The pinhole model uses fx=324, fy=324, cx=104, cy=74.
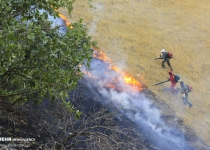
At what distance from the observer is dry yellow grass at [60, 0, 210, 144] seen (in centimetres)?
1434

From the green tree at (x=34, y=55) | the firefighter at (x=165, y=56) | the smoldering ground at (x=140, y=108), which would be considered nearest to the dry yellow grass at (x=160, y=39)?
the firefighter at (x=165, y=56)

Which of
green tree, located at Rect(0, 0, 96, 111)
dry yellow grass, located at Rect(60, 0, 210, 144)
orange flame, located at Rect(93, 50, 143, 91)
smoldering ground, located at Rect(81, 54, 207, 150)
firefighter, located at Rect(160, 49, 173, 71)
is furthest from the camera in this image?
firefighter, located at Rect(160, 49, 173, 71)

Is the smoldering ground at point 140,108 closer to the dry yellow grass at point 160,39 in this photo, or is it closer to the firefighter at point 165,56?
the dry yellow grass at point 160,39

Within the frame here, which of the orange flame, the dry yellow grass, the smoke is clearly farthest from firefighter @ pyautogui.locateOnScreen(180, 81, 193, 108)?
the orange flame

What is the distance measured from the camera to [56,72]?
6.12 meters

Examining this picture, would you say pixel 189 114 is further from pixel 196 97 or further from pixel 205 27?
pixel 205 27

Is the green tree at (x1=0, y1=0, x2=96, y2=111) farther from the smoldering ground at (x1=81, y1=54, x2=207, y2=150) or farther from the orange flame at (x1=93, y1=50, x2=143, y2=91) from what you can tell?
the orange flame at (x1=93, y1=50, x2=143, y2=91)

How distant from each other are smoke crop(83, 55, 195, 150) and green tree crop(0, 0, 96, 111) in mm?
5514

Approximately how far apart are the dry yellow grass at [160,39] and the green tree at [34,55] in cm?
807

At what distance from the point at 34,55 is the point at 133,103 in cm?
810

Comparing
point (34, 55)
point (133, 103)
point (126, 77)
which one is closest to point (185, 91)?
point (133, 103)

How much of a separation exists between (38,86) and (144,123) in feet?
24.3

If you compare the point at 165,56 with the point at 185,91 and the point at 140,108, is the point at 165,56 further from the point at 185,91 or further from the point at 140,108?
the point at 140,108

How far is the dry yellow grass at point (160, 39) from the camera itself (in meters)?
14.3
